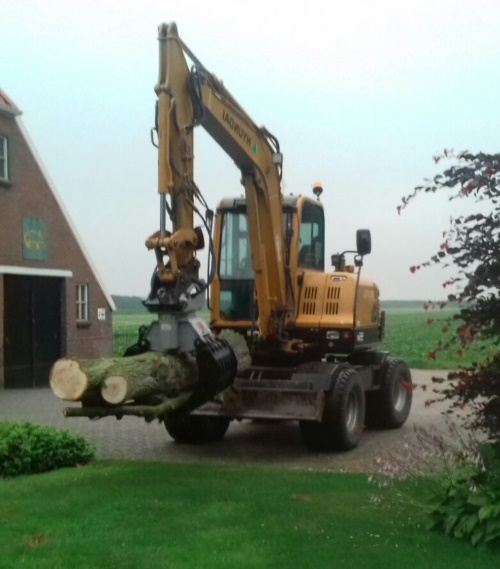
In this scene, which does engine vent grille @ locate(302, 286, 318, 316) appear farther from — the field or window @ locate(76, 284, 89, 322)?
window @ locate(76, 284, 89, 322)

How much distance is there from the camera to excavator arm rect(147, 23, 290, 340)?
9.55m

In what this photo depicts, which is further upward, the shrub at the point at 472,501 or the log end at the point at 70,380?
the log end at the point at 70,380

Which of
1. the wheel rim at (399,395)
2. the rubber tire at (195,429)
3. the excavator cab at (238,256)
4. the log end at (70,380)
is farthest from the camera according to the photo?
the wheel rim at (399,395)

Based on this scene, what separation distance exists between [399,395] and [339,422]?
287 centimetres

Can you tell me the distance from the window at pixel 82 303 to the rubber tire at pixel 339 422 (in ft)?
40.3

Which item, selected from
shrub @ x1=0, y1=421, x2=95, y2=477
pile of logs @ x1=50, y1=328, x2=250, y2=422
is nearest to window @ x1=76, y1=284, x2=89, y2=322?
shrub @ x1=0, y1=421, x2=95, y2=477

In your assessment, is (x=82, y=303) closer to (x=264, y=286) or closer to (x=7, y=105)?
(x=7, y=105)

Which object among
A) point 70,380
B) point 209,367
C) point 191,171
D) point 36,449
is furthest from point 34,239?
point 70,380

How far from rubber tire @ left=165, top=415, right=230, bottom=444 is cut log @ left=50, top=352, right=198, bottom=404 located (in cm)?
327

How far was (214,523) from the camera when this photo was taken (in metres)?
7.49

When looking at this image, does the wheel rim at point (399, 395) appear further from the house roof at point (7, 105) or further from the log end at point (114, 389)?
the house roof at point (7, 105)

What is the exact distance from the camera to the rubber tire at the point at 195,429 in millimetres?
12172

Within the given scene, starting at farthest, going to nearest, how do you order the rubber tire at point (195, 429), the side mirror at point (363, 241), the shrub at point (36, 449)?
the side mirror at point (363, 241), the rubber tire at point (195, 429), the shrub at point (36, 449)

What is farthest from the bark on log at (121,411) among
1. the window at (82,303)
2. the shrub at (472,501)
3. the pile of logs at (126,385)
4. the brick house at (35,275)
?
the window at (82,303)
